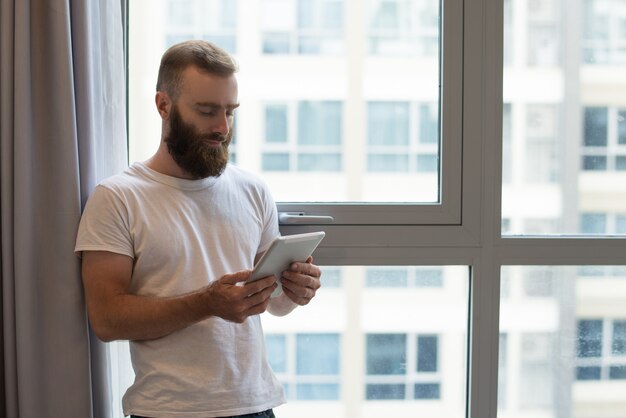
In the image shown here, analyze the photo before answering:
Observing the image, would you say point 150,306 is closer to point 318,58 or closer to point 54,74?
point 54,74

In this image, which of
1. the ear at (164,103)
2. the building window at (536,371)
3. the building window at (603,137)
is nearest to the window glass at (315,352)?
the building window at (536,371)

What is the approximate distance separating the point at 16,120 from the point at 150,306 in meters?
0.52

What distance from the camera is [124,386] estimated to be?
188 cm

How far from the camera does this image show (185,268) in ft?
5.29

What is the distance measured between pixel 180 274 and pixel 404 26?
0.96 metres

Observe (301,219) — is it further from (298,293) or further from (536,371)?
(536,371)

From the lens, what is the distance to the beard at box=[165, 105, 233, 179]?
5.38 feet

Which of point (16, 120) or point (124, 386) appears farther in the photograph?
point (124, 386)

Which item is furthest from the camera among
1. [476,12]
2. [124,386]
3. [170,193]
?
[476,12]

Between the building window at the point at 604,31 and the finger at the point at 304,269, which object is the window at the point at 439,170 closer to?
the building window at the point at 604,31

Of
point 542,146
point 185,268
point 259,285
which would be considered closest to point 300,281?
point 259,285

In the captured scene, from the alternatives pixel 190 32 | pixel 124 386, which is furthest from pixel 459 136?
pixel 124 386

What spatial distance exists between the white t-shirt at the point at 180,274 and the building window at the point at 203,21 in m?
0.51

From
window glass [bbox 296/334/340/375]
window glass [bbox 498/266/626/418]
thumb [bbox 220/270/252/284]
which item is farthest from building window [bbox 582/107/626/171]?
thumb [bbox 220/270/252/284]
